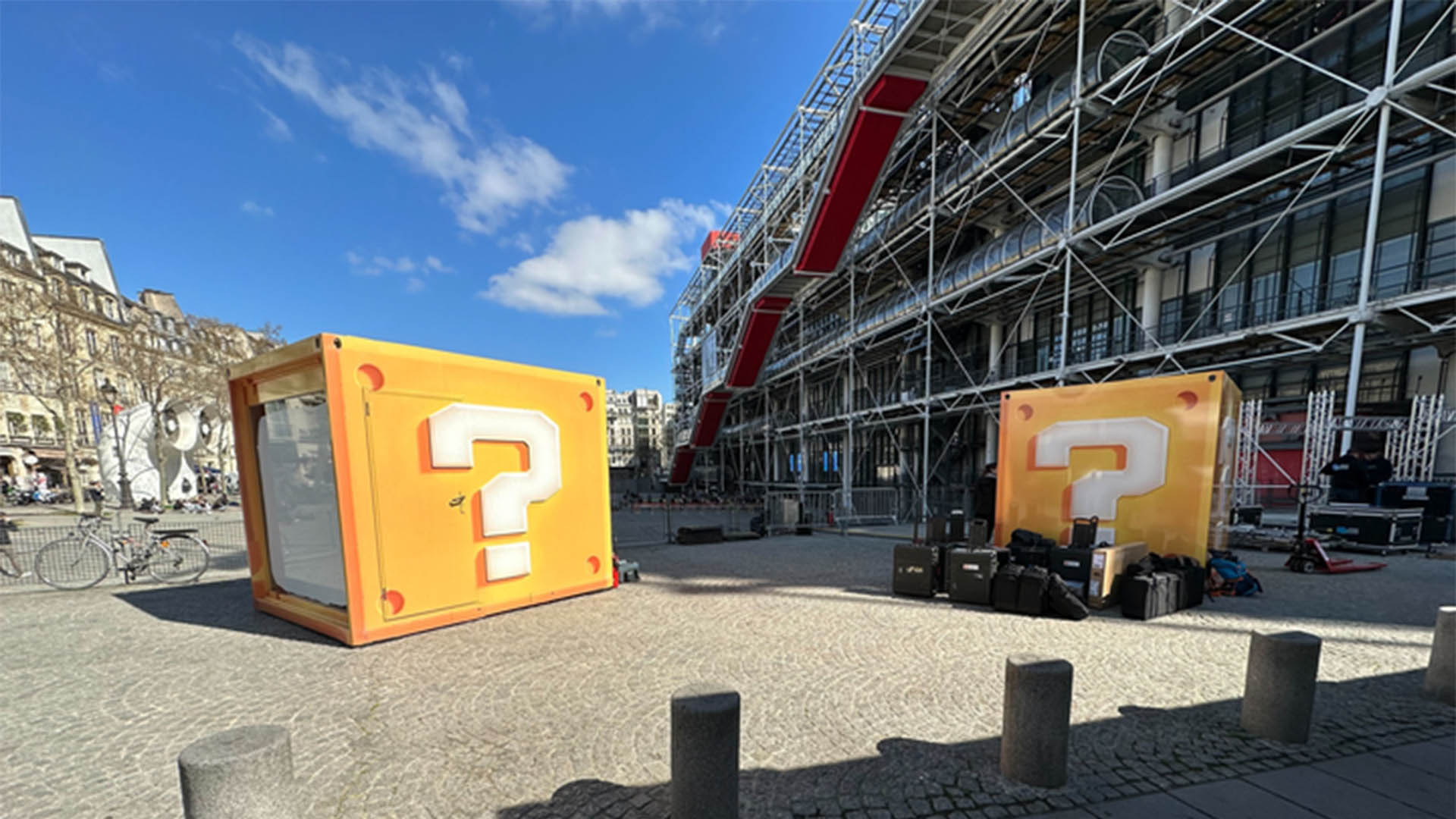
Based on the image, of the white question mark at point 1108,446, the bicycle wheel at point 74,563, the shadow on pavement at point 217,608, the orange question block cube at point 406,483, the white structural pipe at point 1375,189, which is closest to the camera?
the orange question block cube at point 406,483

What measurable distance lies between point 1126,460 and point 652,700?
7.37 m

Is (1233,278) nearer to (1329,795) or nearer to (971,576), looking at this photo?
(971,576)

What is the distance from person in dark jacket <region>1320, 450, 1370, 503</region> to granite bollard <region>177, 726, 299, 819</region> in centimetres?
1574

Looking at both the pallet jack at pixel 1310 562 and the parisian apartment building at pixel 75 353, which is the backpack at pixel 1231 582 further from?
the parisian apartment building at pixel 75 353

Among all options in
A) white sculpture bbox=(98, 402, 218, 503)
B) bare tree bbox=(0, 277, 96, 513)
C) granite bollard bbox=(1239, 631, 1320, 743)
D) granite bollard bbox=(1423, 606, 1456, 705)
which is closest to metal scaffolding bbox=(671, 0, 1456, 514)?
granite bollard bbox=(1423, 606, 1456, 705)

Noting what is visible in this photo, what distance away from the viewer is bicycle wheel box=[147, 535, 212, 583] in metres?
8.10

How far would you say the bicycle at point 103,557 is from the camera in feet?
25.4

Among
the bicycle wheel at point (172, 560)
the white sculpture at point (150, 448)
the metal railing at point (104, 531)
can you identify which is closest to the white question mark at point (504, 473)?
the metal railing at point (104, 531)

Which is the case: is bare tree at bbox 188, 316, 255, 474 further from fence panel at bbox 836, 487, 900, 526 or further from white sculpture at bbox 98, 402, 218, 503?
fence panel at bbox 836, 487, 900, 526

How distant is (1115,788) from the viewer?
282 cm

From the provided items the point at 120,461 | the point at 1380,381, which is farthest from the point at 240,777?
the point at 120,461

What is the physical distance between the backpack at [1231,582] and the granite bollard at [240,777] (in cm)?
961

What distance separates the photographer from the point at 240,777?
6.37ft

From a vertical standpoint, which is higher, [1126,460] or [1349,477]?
[1126,460]
